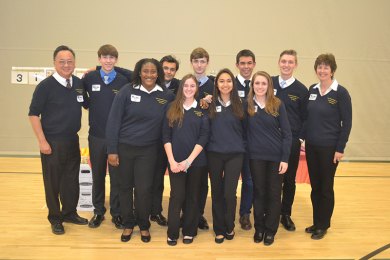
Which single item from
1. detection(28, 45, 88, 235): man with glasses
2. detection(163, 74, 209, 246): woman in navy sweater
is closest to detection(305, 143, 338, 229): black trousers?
detection(163, 74, 209, 246): woman in navy sweater

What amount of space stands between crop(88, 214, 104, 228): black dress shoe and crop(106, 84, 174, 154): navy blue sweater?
0.87 m

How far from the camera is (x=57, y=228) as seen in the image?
10.6ft

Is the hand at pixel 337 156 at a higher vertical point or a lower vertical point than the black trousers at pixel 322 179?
higher

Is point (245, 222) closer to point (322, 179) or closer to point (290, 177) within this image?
point (290, 177)

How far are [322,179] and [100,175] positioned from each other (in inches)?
79.8

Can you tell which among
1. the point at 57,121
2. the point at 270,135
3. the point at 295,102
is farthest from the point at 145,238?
the point at 295,102

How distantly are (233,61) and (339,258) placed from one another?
13.5ft

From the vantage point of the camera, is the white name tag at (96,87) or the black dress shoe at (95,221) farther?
the black dress shoe at (95,221)

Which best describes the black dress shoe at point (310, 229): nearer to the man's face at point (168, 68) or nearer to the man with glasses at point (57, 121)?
the man's face at point (168, 68)

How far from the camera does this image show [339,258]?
288 cm

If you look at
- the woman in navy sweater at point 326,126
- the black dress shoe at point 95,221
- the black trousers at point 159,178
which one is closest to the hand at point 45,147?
the black dress shoe at point 95,221

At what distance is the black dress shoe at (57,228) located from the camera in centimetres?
321

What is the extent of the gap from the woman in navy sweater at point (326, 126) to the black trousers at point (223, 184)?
705 mm

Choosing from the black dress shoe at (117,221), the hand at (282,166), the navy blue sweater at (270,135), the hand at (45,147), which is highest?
the navy blue sweater at (270,135)
